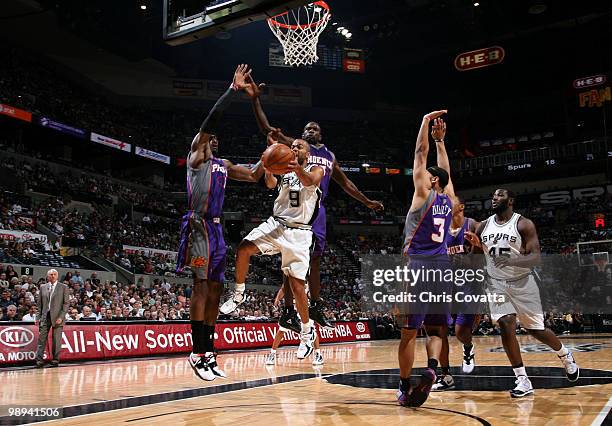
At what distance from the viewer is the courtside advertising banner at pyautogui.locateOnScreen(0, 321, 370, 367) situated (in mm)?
10492

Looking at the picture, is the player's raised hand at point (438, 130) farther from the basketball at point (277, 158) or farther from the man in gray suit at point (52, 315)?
the man in gray suit at point (52, 315)

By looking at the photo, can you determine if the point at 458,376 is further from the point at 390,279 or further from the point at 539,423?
the point at 390,279

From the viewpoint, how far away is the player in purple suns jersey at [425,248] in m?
5.37

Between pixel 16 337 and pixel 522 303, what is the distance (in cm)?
882

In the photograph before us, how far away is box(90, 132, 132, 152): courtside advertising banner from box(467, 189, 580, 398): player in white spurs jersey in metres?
23.0

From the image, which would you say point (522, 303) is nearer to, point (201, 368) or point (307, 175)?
point (307, 175)

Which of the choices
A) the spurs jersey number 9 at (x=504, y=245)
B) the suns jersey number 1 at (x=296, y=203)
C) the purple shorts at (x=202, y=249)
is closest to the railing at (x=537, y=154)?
the spurs jersey number 9 at (x=504, y=245)

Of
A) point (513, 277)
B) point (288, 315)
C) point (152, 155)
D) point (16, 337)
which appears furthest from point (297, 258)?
point (152, 155)

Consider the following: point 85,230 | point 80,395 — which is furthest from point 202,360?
point 85,230

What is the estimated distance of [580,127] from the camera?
110 ft

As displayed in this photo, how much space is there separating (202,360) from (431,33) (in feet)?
91.4

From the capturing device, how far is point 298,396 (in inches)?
241

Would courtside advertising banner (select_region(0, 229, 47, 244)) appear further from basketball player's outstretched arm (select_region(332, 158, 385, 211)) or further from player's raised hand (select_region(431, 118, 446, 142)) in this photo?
player's raised hand (select_region(431, 118, 446, 142))

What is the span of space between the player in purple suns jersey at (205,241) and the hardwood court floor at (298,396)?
0.60 m
